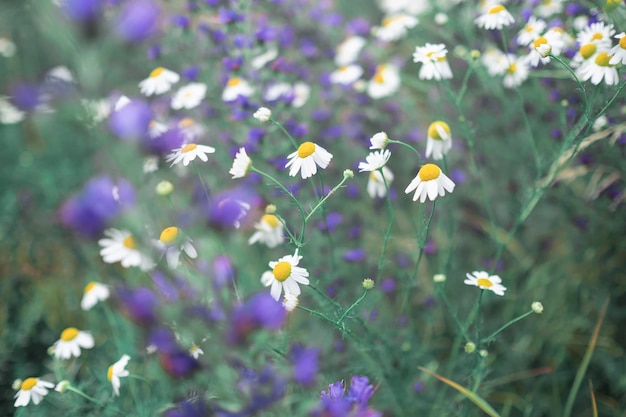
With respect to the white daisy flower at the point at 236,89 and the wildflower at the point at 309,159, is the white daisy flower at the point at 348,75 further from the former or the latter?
the wildflower at the point at 309,159

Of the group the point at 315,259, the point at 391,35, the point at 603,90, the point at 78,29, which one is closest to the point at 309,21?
the point at 391,35

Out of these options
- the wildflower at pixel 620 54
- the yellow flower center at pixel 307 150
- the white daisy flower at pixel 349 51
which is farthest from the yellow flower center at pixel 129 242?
the wildflower at pixel 620 54

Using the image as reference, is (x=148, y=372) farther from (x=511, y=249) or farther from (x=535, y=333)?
(x=511, y=249)

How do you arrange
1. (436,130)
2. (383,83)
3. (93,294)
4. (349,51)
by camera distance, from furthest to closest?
1. (349,51)
2. (383,83)
3. (93,294)
4. (436,130)

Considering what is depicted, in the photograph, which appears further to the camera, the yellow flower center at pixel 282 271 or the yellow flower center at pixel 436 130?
the yellow flower center at pixel 436 130

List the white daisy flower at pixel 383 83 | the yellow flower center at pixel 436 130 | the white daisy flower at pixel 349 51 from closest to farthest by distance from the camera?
1. the yellow flower center at pixel 436 130
2. the white daisy flower at pixel 383 83
3. the white daisy flower at pixel 349 51

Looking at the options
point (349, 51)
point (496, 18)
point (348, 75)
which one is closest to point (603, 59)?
point (496, 18)

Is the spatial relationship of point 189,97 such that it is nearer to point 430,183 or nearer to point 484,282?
point 430,183
